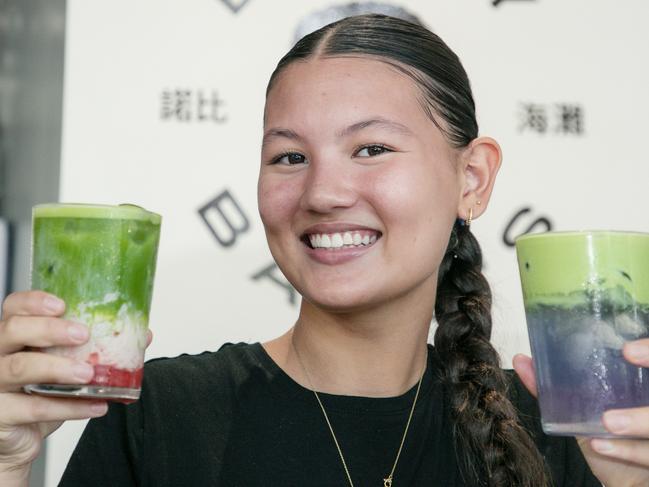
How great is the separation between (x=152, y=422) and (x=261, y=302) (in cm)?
88

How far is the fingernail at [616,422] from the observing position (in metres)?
1.11

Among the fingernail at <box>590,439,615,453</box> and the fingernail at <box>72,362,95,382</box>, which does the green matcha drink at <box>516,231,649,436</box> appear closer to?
the fingernail at <box>590,439,615,453</box>

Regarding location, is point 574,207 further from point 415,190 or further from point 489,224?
point 415,190

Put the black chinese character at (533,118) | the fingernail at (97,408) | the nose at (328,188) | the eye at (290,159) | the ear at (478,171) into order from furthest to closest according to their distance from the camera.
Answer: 1. the black chinese character at (533,118)
2. the ear at (478,171)
3. the eye at (290,159)
4. the nose at (328,188)
5. the fingernail at (97,408)

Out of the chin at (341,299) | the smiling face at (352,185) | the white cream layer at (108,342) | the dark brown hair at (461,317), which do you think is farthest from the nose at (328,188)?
the white cream layer at (108,342)

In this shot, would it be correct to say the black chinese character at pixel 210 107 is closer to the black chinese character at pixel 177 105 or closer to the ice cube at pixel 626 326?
the black chinese character at pixel 177 105

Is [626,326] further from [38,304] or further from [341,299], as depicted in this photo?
[38,304]

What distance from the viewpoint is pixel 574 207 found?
2.64 m

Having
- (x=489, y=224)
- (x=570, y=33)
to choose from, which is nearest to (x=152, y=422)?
(x=489, y=224)

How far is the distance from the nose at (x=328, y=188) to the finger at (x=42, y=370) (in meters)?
0.54

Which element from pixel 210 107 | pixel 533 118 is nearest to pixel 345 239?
pixel 210 107

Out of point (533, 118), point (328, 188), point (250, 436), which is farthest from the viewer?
point (533, 118)

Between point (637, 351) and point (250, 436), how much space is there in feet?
2.50

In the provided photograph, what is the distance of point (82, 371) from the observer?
1.12 metres
